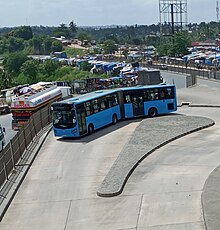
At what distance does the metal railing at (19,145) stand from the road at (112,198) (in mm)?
707

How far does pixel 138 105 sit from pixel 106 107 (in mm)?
2777

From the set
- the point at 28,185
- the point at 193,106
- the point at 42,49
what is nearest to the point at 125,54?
the point at 42,49

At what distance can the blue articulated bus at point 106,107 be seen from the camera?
80.0 feet

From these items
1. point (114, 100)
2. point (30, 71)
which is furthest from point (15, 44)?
point (114, 100)

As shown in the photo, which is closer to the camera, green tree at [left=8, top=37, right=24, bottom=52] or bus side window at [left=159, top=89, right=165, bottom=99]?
bus side window at [left=159, top=89, right=165, bottom=99]

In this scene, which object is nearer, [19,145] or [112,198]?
[112,198]

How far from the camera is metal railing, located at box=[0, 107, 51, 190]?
16.8 m

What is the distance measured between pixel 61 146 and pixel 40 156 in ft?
6.92

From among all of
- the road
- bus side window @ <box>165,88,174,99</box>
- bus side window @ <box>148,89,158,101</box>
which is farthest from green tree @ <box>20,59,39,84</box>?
the road

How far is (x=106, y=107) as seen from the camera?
2712 cm

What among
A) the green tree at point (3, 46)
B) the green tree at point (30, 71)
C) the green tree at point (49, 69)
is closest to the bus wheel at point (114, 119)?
the green tree at point (49, 69)

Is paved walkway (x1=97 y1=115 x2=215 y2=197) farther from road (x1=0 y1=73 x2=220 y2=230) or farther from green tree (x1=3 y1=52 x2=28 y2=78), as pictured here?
green tree (x1=3 y1=52 x2=28 y2=78)

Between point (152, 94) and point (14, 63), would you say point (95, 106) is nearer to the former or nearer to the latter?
point (152, 94)

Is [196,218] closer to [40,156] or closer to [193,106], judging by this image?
[40,156]
